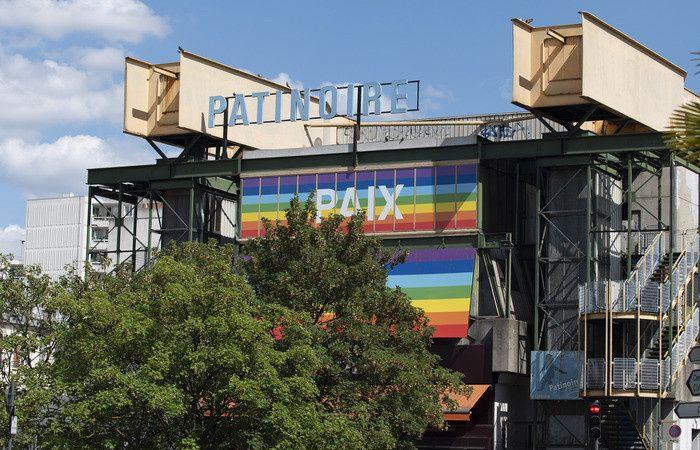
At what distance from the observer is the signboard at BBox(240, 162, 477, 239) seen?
63.3 meters

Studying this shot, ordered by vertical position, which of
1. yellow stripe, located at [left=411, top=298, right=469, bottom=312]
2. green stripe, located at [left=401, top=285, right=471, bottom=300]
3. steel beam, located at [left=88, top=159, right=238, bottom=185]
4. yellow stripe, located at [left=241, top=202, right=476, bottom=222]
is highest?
steel beam, located at [left=88, top=159, right=238, bottom=185]

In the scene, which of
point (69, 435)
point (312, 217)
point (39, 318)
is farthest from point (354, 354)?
point (39, 318)

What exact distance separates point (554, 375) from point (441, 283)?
22.6 ft

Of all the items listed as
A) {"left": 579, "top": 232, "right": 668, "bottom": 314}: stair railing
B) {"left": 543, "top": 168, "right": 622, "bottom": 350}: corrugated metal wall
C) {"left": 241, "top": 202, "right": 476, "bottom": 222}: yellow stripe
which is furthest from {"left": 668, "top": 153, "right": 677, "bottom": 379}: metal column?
{"left": 241, "top": 202, "right": 476, "bottom": 222}: yellow stripe

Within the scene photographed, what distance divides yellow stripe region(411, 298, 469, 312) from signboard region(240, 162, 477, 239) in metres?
3.72

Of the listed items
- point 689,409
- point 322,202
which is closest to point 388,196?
point 322,202

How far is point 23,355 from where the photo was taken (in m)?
48.0

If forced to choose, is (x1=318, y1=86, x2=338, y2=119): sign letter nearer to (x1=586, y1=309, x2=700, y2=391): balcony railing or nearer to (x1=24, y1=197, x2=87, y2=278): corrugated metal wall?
(x1=586, y1=309, x2=700, y2=391): balcony railing

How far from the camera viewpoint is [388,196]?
65.0 metres

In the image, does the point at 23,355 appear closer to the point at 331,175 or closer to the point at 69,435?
the point at 69,435

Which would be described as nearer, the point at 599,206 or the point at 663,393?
the point at 663,393

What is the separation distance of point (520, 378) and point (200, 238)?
19.1 metres

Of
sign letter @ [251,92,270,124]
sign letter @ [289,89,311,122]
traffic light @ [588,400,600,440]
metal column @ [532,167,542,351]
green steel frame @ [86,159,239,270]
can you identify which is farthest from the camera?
green steel frame @ [86,159,239,270]

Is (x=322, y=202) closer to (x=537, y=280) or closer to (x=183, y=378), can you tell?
(x=537, y=280)
